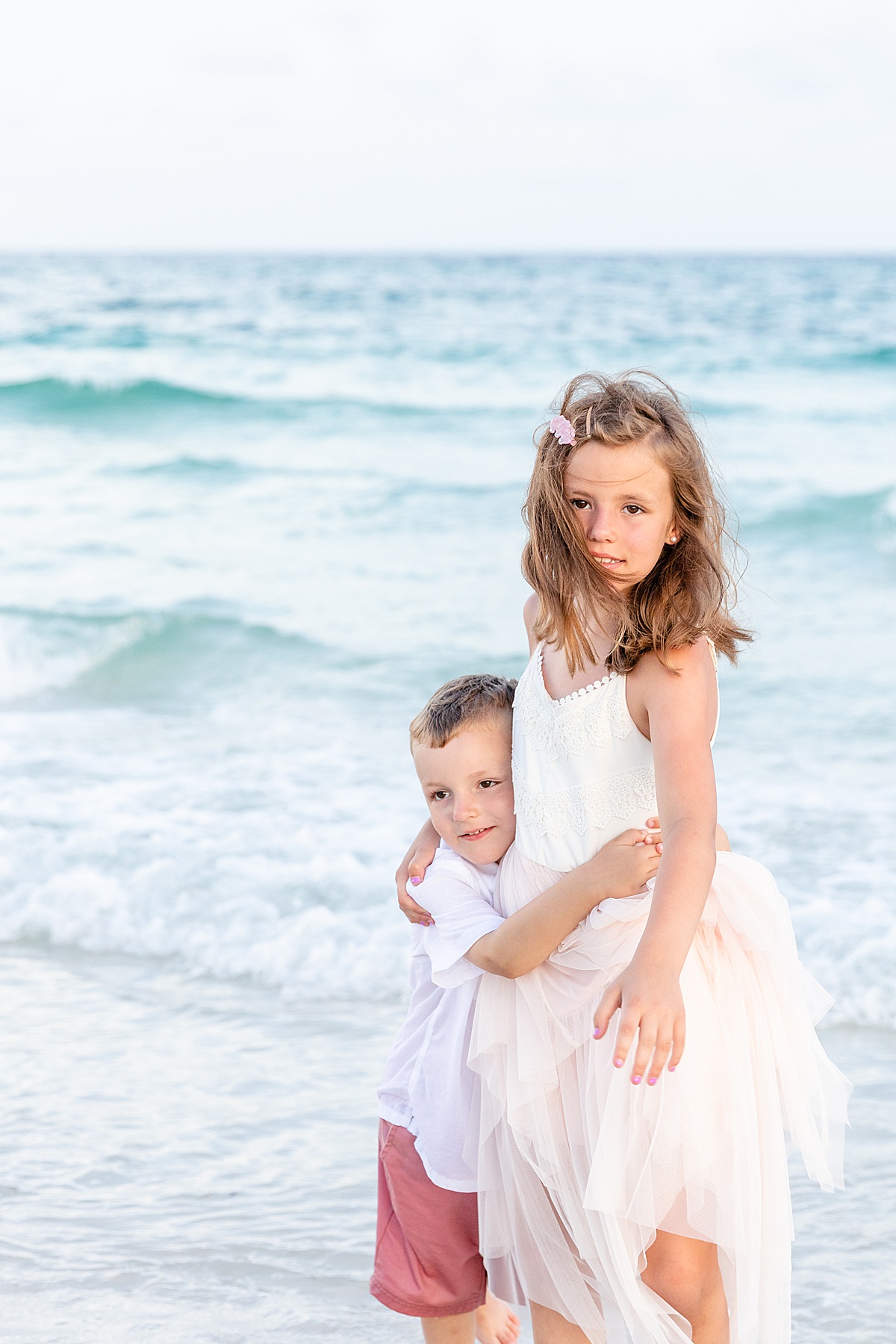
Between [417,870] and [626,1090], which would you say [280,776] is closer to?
[417,870]

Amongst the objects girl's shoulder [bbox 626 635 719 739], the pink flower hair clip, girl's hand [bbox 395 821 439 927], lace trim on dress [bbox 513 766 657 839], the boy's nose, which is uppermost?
the pink flower hair clip

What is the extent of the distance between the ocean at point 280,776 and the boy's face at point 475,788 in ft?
3.64

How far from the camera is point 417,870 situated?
218 centimetres

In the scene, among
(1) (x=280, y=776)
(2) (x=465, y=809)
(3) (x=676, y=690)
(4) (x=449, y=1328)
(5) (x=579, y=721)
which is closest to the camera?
(3) (x=676, y=690)

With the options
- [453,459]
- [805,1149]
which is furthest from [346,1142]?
[453,459]

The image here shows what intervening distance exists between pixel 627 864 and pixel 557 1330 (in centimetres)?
80

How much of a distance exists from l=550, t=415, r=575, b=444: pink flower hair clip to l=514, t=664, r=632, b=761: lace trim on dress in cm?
36

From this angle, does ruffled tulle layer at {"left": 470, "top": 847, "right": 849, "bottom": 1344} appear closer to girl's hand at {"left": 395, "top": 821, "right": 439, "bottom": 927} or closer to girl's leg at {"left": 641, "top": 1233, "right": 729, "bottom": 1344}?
girl's leg at {"left": 641, "top": 1233, "right": 729, "bottom": 1344}

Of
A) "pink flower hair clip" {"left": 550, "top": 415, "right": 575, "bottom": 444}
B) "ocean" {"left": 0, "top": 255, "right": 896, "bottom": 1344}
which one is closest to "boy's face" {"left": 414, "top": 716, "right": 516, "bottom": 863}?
"pink flower hair clip" {"left": 550, "top": 415, "right": 575, "bottom": 444}

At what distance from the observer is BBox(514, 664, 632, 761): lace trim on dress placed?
192cm

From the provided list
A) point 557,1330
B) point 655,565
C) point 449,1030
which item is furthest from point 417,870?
point 557,1330

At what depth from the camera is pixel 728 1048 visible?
6.15 feet

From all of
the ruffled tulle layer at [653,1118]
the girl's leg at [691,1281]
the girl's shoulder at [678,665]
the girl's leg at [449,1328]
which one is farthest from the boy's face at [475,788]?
the girl's leg at [449,1328]

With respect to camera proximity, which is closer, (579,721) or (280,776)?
(579,721)
